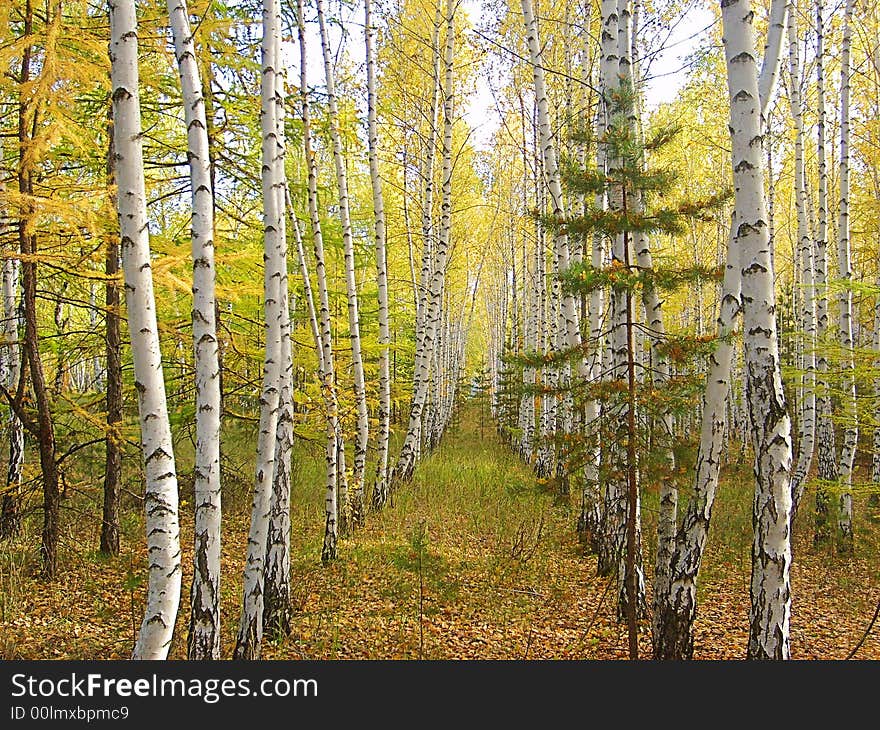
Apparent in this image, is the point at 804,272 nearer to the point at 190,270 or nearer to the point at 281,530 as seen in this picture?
the point at 281,530

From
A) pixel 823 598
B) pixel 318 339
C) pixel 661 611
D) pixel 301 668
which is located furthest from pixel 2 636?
pixel 823 598

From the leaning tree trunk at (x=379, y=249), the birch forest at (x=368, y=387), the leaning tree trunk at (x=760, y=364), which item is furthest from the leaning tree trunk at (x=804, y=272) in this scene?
the leaning tree trunk at (x=760, y=364)

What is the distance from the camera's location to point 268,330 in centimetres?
463

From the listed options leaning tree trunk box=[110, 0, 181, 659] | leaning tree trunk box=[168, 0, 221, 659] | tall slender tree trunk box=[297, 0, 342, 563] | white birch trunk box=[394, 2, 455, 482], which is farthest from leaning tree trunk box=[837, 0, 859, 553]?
leaning tree trunk box=[110, 0, 181, 659]

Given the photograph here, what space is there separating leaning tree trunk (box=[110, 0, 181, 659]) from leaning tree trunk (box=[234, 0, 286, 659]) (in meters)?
1.58

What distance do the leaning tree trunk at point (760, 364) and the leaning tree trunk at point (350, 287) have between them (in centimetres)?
483

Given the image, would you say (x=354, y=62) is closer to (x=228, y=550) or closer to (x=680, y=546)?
(x=228, y=550)

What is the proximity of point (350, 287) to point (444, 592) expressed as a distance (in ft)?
12.9

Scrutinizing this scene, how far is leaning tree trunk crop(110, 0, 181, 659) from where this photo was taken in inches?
115

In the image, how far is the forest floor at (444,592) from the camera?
5.39 m

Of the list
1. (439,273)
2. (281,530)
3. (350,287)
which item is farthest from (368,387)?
(281,530)

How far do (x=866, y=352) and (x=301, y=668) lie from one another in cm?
465

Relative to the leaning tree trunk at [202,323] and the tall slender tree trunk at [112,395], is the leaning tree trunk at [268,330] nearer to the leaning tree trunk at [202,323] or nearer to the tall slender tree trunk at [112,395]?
the leaning tree trunk at [202,323]

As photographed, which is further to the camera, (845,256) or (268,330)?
(845,256)
